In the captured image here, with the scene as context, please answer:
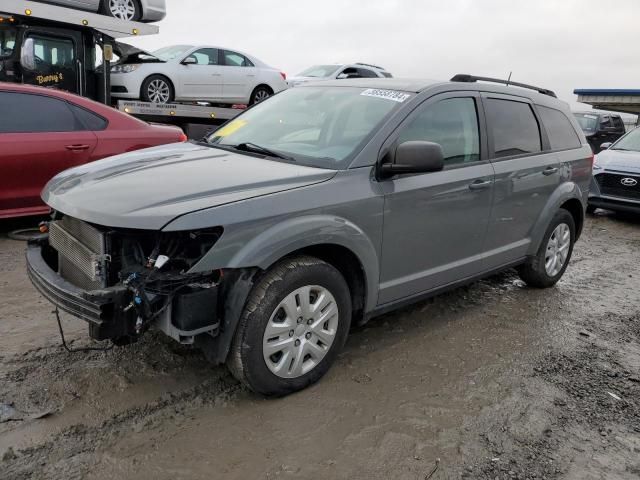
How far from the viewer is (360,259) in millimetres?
3139

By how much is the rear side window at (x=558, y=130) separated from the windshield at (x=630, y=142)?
5.11m

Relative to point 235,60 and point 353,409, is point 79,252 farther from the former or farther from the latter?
point 235,60

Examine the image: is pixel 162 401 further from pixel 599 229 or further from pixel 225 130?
pixel 599 229

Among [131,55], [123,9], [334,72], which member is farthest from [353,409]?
[334,72]

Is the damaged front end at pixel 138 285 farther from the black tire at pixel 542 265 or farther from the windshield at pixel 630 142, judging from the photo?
the windshield at pixel 630 142

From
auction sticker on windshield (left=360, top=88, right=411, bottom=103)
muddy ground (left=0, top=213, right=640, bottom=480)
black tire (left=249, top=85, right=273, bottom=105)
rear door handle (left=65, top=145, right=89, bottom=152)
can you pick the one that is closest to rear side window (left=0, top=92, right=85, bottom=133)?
rear door handle (left=65, top=145, right=89, bottom=152)

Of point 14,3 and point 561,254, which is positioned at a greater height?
point 14,3

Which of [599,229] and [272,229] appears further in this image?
[599,229]

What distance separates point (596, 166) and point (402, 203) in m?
7.04

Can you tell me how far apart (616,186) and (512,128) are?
5402 mm

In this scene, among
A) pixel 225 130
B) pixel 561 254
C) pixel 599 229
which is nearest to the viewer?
pixel 225 130

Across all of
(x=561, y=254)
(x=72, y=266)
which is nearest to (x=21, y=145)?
(x=72, y=266)

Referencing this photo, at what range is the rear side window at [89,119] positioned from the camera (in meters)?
5.81

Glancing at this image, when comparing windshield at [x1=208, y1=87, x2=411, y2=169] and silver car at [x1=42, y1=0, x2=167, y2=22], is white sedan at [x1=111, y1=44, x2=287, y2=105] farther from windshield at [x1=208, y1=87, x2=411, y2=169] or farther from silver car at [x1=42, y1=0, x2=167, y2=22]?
windshield at [x1=208, y1=87, x2=411, y2=169]
